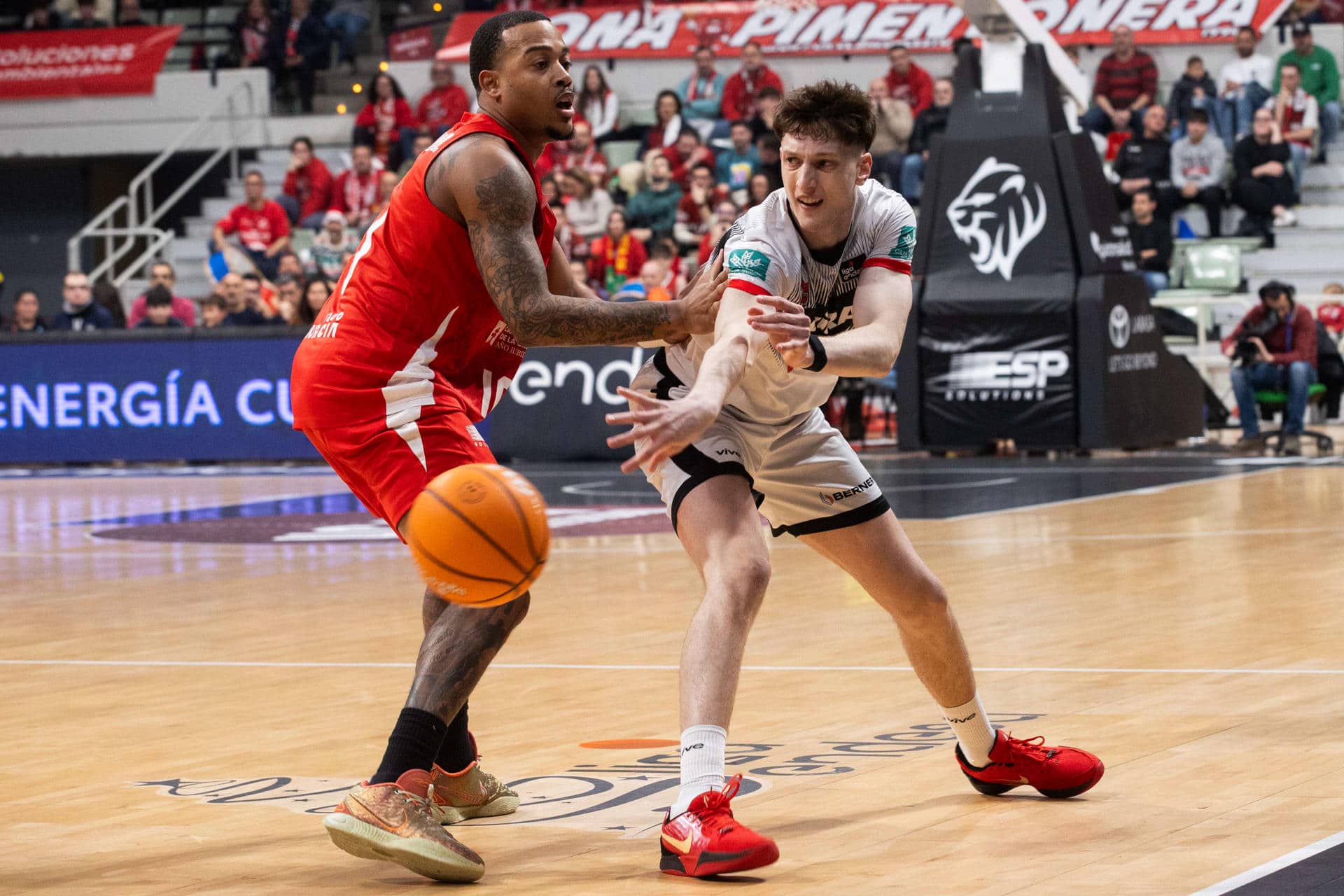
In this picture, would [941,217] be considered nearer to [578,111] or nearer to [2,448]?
[578,111]

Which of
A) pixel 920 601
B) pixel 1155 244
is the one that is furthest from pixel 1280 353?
pixel 920 601

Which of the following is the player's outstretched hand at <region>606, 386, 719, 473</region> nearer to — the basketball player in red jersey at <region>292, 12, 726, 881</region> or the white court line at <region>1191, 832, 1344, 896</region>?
the basketball player in red jersey at <region>292, 12, 726, 881</region>

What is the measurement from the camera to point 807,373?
545cm

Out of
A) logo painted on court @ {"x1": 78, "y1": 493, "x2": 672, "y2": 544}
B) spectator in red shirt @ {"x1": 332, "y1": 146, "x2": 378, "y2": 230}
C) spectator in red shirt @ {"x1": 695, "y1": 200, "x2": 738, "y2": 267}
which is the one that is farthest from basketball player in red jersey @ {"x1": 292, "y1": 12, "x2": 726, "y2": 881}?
spectator in red shirt @ {"x1": 332, "y1": 146, "x2": 378, "y2": 230}

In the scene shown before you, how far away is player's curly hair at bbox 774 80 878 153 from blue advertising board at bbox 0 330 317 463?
1509cm

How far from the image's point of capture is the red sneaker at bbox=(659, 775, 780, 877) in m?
4.72

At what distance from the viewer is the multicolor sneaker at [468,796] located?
5496mm

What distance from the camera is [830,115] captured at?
520 centimetres

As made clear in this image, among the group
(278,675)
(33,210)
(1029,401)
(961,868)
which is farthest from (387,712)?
(33,210)

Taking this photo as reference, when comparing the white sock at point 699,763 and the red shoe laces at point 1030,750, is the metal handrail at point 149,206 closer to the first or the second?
the red shoe laces at point 1030,750

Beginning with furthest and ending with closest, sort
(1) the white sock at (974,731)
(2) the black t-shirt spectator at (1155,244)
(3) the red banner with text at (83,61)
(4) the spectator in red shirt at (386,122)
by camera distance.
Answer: (3) the red banner with text at (83,61)
(4) the spectator in red shirt at (386,122)
(2) the black t-shirt spectator at (1155,244)
(1) the white sock at (974,731)

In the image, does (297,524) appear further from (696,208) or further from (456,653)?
(456,653)

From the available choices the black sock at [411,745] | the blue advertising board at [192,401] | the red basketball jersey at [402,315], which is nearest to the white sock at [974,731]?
the black sock at [411,745]

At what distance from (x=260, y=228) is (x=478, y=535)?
21.2m
